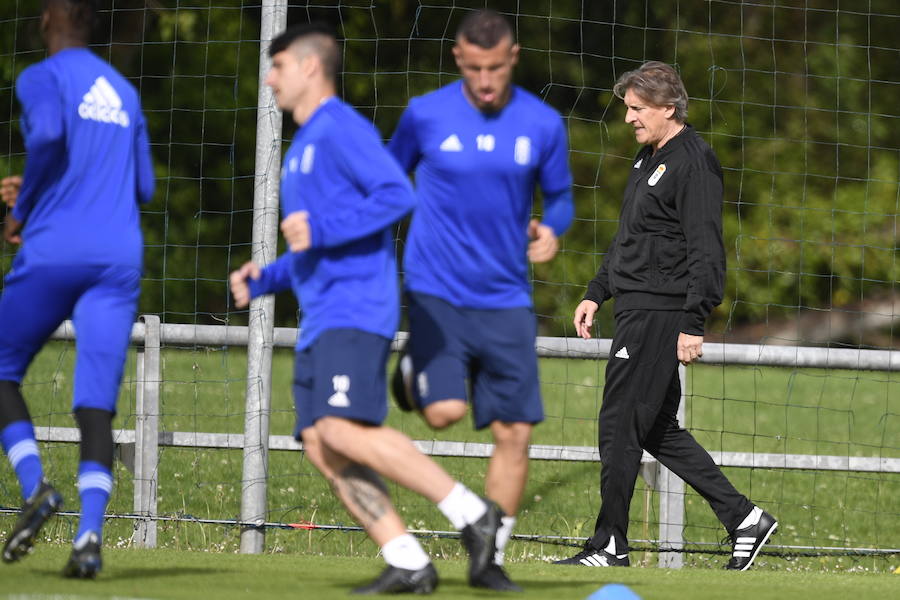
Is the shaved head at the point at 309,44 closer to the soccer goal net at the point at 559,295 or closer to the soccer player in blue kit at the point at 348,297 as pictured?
the soccer player in blue kit at the point at 348,297

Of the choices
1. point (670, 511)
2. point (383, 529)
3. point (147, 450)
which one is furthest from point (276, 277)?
point (670, 511)

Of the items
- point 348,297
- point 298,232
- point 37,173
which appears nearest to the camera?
point 298,232

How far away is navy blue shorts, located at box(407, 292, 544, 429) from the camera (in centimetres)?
527

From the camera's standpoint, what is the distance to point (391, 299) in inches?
196

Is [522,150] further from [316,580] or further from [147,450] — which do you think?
[147,450]

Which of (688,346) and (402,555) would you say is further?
(688,346)

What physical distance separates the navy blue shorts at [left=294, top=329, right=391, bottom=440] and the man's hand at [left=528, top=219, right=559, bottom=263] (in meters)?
0.70

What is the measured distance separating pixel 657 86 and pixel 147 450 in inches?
121

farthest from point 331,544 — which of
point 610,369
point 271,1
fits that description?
point 271,1

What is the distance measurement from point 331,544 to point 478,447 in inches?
43.2

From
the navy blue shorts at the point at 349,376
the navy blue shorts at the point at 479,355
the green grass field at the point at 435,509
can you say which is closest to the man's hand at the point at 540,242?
the navy blue shorts at the point at 479,355

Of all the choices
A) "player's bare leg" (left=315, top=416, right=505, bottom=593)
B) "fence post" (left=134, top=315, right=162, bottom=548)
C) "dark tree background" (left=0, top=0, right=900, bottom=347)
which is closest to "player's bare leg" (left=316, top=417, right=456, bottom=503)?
"player's bare leg" (left=315, top=416, right=505, bottom=593)

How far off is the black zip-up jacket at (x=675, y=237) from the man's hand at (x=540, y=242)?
131 cm

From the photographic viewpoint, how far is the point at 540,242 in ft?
17.4
